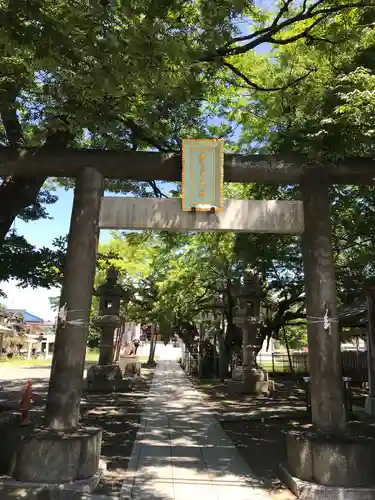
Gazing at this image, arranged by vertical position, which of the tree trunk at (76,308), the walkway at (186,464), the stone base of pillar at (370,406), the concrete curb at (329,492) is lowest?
the walkway at (186,464)

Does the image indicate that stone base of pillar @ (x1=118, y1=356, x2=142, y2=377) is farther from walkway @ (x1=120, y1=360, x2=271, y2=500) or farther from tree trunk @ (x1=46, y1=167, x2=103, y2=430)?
tree trunk @ (x1=46, y1=167, x2=103, y2=430)

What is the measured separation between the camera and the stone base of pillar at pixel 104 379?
1642 cm

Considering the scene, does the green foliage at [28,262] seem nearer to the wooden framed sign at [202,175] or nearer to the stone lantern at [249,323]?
the wooden framed sign at [202,175]

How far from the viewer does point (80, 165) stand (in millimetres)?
6844

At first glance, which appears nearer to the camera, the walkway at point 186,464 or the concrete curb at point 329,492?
the concrete curb at point 329,492

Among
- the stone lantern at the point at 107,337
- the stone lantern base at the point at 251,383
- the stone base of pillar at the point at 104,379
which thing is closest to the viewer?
the stone lantern base at the point at 251,383

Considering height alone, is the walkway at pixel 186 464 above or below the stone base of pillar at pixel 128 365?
below

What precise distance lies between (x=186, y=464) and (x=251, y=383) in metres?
9.90

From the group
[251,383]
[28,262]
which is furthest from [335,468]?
[251,383]

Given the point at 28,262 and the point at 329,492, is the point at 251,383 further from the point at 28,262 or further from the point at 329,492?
the point at 329,492

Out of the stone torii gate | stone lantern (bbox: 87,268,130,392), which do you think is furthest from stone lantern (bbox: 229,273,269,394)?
the stone torii gate

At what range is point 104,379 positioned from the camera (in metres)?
16.6

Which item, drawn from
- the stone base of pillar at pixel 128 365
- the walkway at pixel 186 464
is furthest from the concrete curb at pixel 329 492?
the stone base of pillar at pixel 128 365

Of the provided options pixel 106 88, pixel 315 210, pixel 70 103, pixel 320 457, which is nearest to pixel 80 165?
pixel 70 103
